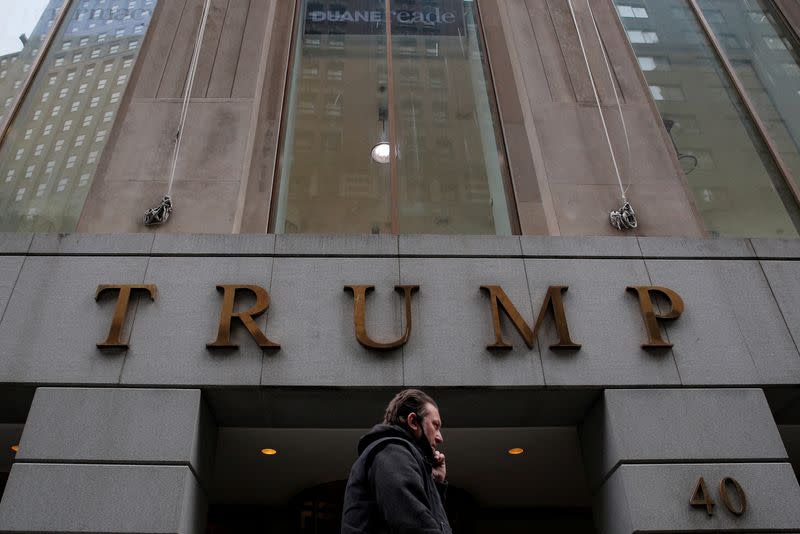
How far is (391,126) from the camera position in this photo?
366 inches

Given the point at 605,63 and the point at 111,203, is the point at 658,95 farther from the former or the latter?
the point at 111,203

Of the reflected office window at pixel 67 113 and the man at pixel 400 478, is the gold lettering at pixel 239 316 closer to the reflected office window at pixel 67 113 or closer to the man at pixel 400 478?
the reflected office window at pixel 67 113

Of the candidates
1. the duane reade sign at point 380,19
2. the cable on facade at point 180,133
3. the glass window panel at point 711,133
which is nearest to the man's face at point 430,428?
the cable on facade at point 180,133

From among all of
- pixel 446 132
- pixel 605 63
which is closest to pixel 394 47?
pixel 446 132

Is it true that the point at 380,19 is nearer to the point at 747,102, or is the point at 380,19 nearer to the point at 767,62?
the point at 747,102

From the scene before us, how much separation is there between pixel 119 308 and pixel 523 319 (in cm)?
395

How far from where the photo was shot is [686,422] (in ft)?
21.1

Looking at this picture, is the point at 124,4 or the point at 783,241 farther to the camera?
the point at 124,4

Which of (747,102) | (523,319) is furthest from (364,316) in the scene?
(747,102)

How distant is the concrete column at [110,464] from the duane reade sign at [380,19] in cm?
637

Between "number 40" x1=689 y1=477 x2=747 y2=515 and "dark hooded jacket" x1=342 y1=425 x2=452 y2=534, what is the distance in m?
3.28

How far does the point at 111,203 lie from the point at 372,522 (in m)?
5.85

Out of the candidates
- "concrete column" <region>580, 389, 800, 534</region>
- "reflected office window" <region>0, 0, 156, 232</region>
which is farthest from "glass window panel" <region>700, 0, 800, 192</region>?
"reflected office window" <region>0, 0, 156, 232</region>

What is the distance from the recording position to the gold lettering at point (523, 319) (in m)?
6.70
